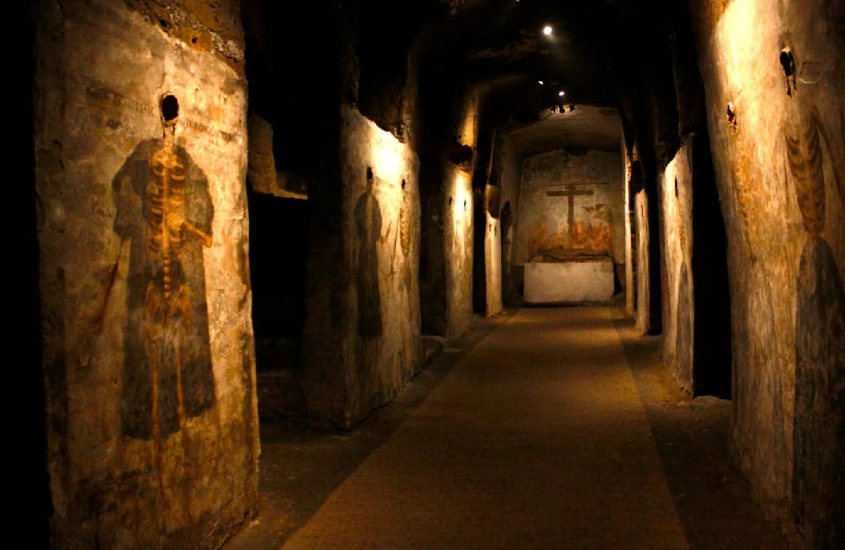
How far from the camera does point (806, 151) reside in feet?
9.38

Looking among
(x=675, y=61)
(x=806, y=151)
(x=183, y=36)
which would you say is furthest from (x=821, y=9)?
(x=675, y=61)

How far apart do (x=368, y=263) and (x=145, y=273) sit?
3.72 meters

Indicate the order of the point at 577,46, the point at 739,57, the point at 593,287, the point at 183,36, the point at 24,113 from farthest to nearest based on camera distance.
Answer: the point at 593,287 < the point at 577,46 < the point at 739,57 < the point at 183,36 < the point at 24,113

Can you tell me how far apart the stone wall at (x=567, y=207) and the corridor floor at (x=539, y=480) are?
1471 cm

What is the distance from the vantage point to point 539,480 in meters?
4.55

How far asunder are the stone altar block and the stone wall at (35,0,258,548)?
16.7 m

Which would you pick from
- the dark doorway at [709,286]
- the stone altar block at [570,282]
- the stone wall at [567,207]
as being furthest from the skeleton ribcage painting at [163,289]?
the stone wall at [567,207]

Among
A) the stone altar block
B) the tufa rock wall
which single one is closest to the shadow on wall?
the tufa rock wall

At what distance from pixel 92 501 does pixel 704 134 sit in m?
5.79

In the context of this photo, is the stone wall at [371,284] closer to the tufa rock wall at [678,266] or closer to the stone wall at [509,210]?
the tufa rock wall at [678,266]

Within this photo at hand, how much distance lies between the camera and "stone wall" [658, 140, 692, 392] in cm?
672

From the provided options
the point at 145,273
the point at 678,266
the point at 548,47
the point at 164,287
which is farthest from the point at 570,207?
the point at 145,273

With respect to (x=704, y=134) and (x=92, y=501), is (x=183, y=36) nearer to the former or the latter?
(x=92, y=501)

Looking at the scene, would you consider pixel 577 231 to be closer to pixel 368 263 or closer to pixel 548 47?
→ pixel 548 47
